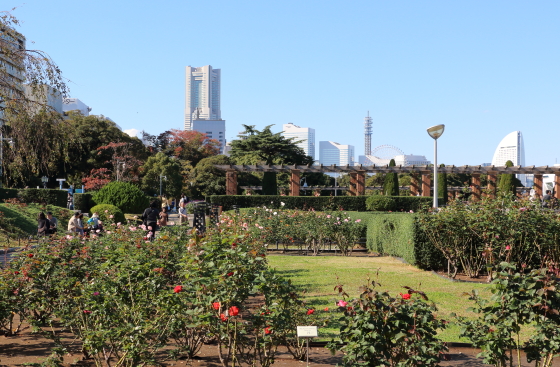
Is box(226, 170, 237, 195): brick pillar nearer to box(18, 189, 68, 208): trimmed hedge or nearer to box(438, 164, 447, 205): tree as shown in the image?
box(18, 189, 68, 208): trimmed hedge

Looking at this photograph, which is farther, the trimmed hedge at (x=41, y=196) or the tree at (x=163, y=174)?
the tree at (x=163, y=174)

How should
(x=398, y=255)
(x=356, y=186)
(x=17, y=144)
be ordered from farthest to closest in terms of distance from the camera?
(x=356, y=186)
(x=398, y=255)
(x=17, y=144)

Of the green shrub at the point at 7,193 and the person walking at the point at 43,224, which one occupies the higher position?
the green shrub at the point at 7,193

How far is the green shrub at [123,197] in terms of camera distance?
25.0 metres

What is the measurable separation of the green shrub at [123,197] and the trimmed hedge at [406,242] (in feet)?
46.8

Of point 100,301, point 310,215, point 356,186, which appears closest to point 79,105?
point 356,186

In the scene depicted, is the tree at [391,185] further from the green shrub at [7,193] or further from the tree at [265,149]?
the green shrub at [7,193]

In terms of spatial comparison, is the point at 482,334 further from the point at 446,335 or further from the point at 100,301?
the point at 100,301

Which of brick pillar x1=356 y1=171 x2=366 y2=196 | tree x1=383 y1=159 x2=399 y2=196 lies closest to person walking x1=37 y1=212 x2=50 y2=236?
brick pillar x1=356 y1=171 x2=366 y2=196

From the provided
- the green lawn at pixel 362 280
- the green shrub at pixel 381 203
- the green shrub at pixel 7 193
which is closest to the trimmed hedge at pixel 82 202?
the green shrub at pixel 7 193

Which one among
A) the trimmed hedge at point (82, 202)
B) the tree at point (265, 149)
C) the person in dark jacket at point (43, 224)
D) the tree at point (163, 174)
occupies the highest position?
the tree at point (265, 149)

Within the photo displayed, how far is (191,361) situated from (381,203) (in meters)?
25.0

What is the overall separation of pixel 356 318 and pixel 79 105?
160 metres

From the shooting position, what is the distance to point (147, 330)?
407cm
